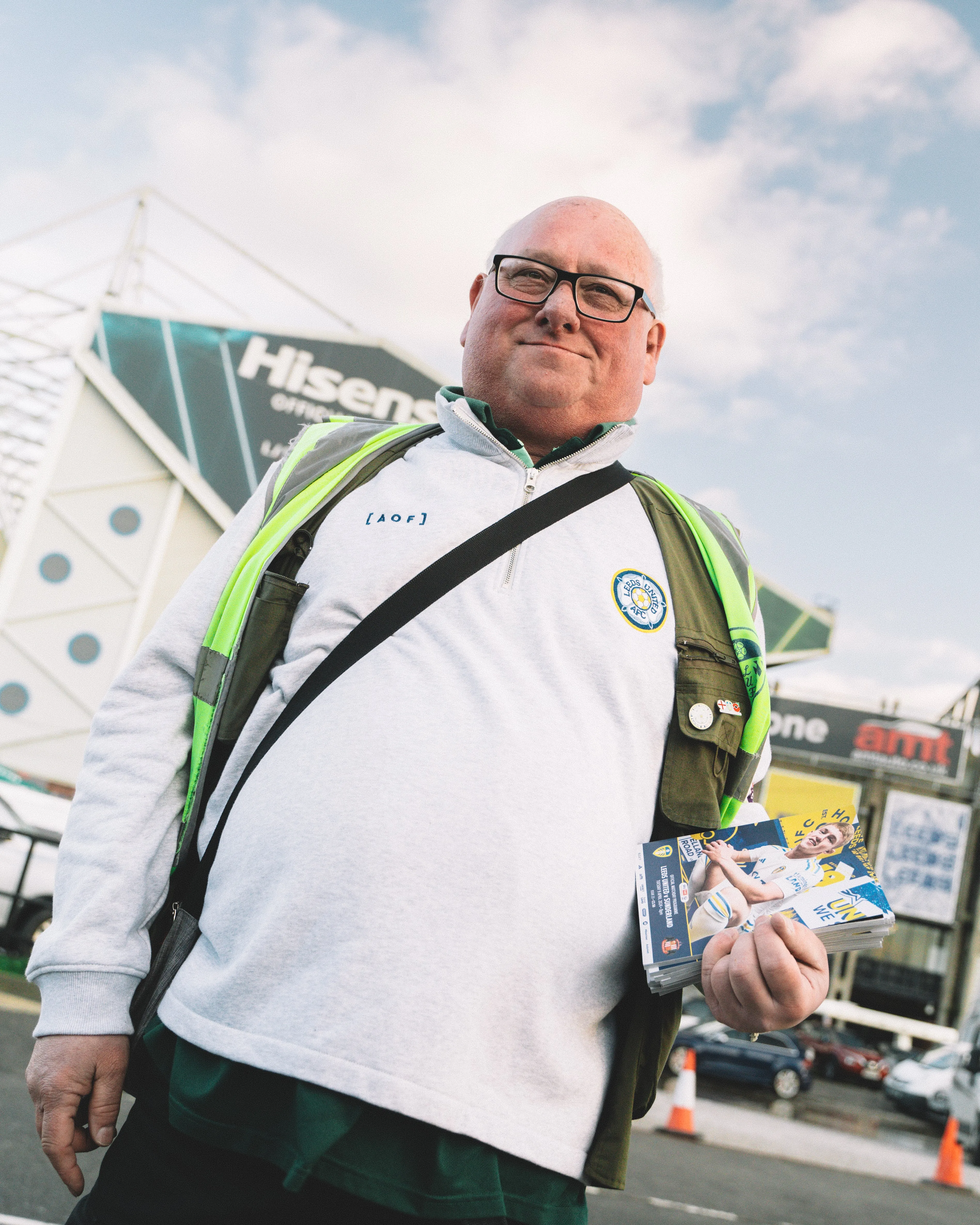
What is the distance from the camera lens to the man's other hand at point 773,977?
4.31 ft

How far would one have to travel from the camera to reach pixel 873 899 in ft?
4.65

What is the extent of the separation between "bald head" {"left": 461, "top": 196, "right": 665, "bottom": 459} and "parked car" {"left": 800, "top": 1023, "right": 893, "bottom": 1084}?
24.5m

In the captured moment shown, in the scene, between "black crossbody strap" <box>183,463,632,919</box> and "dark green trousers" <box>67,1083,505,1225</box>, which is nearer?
"dark green trousers" <box>67,1083,505,1225</box>

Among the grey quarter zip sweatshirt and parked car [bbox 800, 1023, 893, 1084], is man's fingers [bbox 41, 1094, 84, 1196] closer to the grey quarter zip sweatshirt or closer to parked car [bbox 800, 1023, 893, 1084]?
the grey quarter zip sweatshirt

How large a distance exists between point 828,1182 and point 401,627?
8.63 meters

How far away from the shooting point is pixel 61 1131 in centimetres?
151

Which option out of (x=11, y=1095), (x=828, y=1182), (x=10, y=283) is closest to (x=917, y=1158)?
(x=828, y=1182)

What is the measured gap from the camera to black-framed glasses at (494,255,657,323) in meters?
1.97

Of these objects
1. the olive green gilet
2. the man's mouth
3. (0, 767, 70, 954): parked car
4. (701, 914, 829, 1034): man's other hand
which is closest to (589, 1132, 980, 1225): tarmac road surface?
the olive green gilet

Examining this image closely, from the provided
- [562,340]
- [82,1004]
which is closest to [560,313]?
[562,340]

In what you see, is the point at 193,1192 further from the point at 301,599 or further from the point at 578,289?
the point at 578,289

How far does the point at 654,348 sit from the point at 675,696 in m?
0.86

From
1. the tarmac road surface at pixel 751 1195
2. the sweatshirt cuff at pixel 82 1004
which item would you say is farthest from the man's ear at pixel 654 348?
the tarmac road surface at pixel 751 1195

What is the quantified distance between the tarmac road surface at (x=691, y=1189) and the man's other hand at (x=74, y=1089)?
306cm
